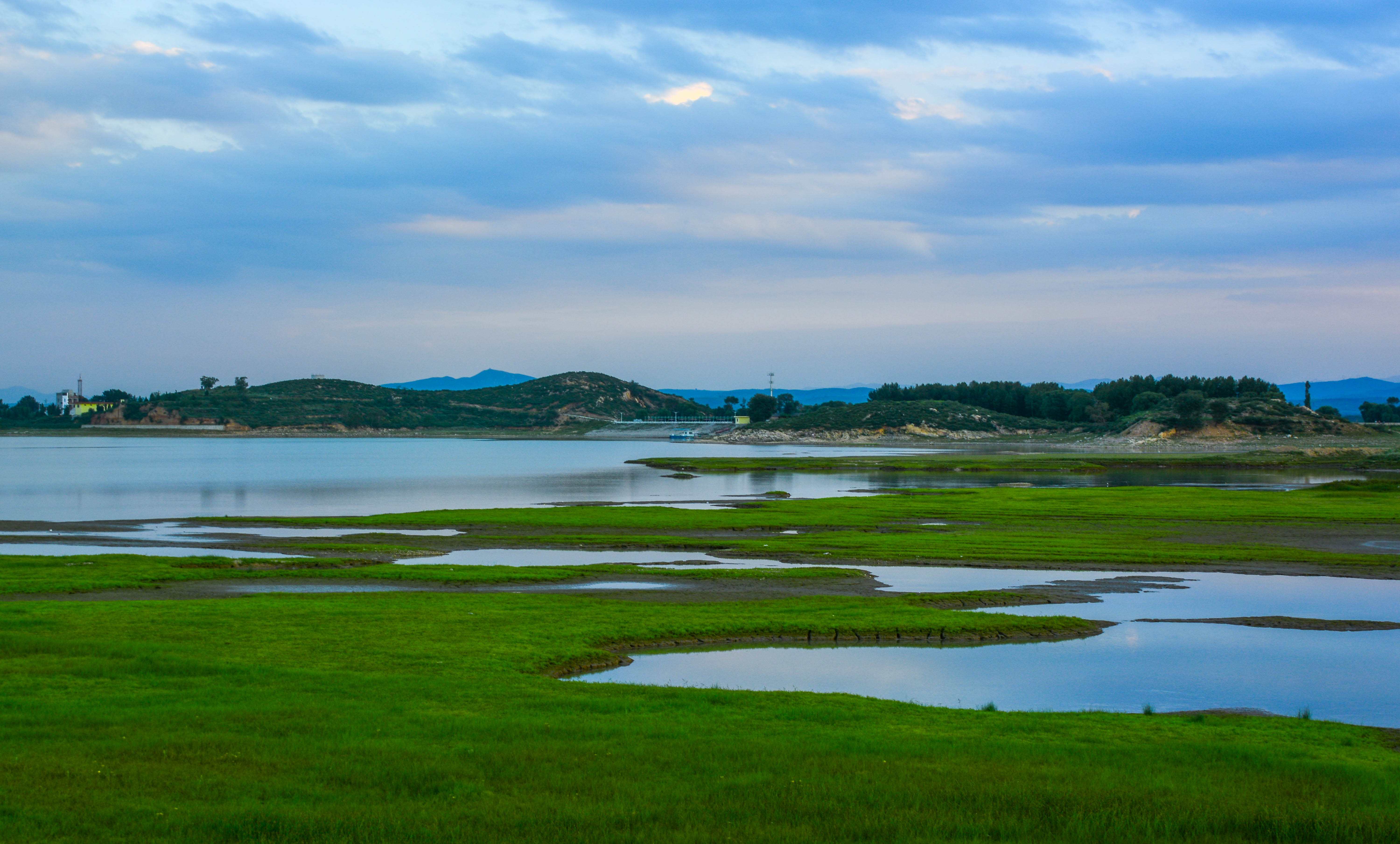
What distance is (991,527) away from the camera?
6134 cm

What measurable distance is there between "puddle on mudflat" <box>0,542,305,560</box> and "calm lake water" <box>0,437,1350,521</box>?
16501 millimetres

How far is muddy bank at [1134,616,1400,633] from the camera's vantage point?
30.4 m

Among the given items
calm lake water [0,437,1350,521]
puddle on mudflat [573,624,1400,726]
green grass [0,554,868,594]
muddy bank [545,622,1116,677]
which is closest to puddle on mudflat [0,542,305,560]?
green grass [0,554,868,594]

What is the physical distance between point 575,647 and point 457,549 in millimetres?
26974

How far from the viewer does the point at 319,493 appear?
92.8m

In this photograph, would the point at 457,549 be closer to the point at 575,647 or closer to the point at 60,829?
the point at 575,647

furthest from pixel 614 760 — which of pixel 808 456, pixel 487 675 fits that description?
pixel 808 456

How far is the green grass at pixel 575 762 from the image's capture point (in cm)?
1091

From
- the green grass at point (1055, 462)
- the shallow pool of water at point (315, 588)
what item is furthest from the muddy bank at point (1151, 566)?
the green grass at point (1055, 462)

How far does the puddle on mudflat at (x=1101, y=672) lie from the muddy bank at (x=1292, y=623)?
641 mm

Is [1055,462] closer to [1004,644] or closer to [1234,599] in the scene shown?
[1234,599]

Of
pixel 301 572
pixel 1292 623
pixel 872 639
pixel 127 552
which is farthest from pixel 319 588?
pixel 1292 623

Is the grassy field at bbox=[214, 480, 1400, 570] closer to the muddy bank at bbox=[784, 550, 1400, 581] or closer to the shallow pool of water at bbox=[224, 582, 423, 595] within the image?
the muddy bank at bbox=[784, 550, 1400, 581]

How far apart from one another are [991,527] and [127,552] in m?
45.2
